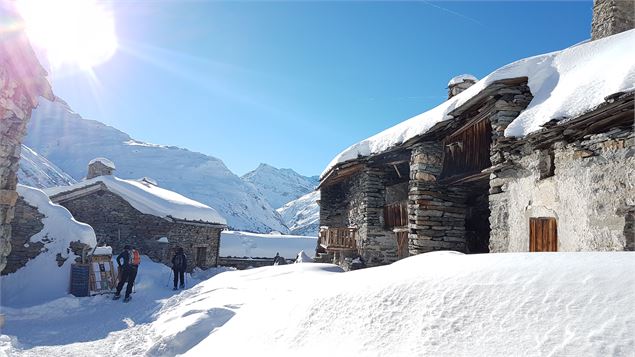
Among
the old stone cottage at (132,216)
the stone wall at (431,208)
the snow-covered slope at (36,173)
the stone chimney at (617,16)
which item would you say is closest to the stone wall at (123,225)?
the old stone cottage at (132,216)

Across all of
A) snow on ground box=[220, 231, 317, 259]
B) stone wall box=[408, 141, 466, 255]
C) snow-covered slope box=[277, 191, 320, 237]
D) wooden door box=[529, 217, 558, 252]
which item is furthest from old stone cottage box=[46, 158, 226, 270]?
snow-covered slope box=[277, 191, 320, 237]

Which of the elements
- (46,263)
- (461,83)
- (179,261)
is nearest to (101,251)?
(46,263)

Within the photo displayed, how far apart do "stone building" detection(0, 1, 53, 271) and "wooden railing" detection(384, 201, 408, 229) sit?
878cm

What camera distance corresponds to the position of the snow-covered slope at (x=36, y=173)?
65.9 metres

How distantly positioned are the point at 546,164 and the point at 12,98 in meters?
7.67

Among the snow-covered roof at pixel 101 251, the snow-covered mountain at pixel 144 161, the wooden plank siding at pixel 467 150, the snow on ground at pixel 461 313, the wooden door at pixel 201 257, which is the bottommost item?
the wooden door at pixel 201 257

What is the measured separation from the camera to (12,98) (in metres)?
5.34

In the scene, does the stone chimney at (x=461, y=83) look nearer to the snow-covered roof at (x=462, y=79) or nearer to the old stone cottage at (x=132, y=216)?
the snow-covered roof at (x=462, y=79)

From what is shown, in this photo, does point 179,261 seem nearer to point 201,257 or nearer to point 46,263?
point 46,263

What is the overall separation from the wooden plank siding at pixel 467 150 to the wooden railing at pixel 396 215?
1.90 meters

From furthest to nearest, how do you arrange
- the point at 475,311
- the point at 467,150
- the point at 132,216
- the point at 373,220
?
1. the point at 132,216
2. the point at 373,220
3. the point at 467,150
4. the point at 475,311

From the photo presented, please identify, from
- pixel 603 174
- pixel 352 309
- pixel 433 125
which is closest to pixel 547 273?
pixel 352 309

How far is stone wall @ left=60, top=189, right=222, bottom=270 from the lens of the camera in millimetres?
19609

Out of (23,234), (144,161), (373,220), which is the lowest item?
(23,234)
